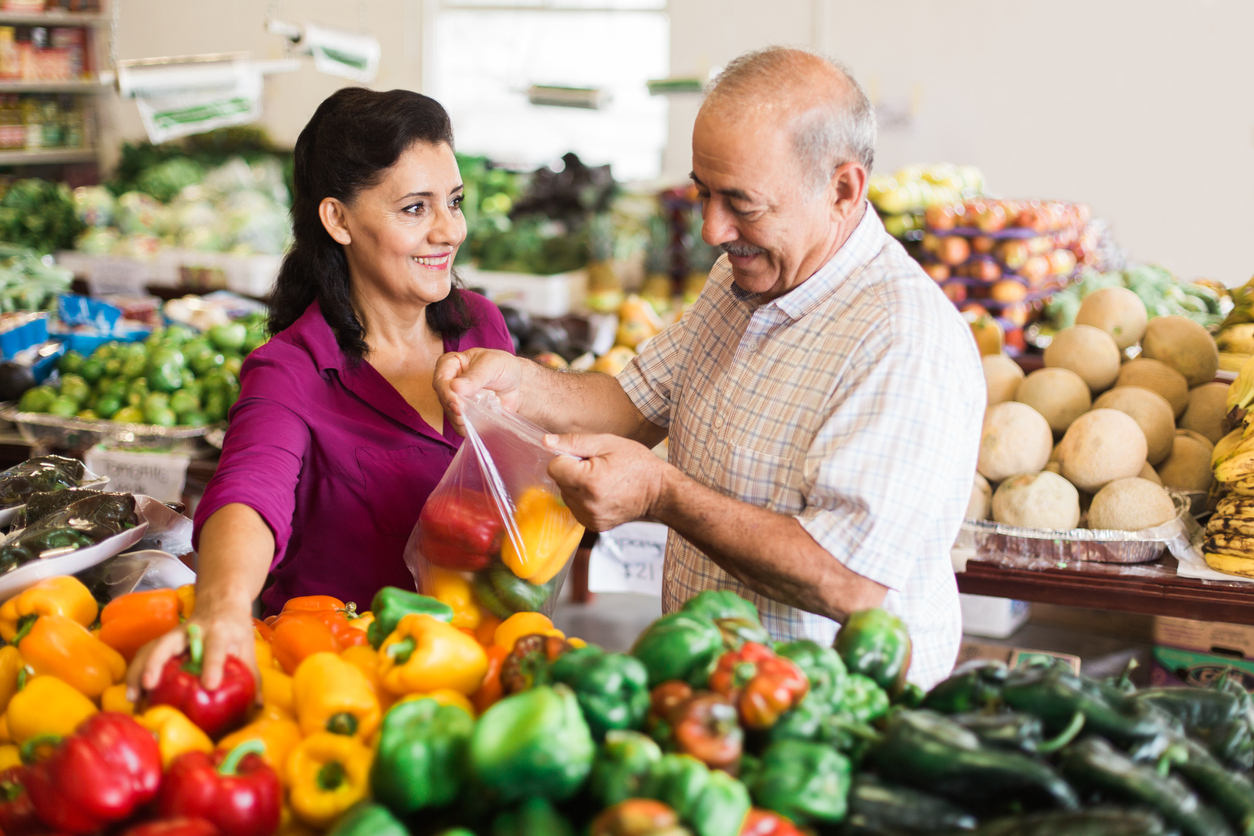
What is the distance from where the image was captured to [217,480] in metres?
1.59

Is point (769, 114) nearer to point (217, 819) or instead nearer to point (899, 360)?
point (899, 360)

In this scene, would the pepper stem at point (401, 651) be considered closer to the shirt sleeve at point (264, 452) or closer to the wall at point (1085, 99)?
the shirt sleeve at point (264, 452)

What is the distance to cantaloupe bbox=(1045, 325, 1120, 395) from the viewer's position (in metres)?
2.82

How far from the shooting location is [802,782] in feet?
3.14

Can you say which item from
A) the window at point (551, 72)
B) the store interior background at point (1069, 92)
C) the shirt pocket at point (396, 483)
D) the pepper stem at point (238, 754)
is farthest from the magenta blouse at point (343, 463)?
the window at point (551, 72)

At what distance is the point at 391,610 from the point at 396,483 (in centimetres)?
71

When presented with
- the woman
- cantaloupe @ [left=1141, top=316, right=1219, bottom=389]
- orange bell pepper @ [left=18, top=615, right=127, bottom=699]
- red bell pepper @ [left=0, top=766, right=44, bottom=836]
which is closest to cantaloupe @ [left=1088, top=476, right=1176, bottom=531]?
cantaloupe @ [left=1141, top=316, right=1219, bottom=389]

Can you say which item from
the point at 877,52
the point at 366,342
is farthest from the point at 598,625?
the point at 877,52

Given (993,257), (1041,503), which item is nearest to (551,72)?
(993,257)

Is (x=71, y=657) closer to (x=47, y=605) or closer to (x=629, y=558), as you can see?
(x=47, y=605)

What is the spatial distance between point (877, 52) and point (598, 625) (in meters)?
4.60

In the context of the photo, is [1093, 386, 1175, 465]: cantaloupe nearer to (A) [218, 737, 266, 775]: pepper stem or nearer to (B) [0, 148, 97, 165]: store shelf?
(A) [218, 737, 266, 775]: pepper stem

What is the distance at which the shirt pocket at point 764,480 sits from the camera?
1639mm

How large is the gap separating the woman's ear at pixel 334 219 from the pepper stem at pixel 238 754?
118cm
